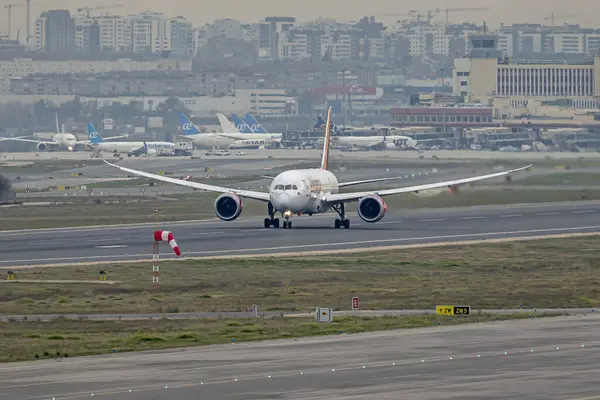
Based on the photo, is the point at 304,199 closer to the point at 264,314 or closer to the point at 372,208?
the point at 372,208

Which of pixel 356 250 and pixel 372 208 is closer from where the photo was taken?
pixel 356 250

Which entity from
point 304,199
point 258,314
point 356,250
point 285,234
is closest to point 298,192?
point 304,199

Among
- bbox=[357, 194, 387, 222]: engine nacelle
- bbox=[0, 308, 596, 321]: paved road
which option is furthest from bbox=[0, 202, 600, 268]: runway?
bbox=[0, 308, 596, 321]: paved road

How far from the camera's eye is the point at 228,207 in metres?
116

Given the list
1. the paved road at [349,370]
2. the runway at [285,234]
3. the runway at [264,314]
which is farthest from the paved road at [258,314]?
the runway at [285,234]

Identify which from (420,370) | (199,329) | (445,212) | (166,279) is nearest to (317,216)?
(445,212)

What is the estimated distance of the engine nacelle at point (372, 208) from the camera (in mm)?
115312

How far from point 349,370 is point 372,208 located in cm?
6350

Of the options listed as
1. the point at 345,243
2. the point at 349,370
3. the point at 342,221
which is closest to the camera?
the point at 349,370

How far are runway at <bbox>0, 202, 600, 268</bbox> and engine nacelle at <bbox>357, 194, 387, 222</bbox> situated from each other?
1107 millimetres

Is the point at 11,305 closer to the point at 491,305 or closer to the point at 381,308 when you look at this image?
the point at 381,308

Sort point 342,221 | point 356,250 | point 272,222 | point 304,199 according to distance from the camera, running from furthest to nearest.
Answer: point 342,221 < point 272,222 < point 304,199 < point 356,250

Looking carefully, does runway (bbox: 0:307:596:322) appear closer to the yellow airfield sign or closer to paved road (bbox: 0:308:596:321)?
paved road (bbox: 0:308:596:321)

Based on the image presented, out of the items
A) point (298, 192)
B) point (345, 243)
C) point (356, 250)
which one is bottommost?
point (356, 250)
